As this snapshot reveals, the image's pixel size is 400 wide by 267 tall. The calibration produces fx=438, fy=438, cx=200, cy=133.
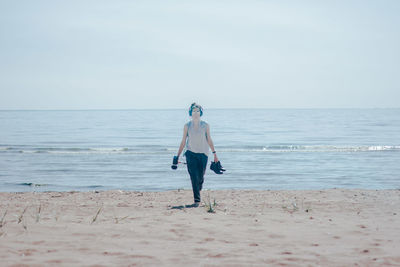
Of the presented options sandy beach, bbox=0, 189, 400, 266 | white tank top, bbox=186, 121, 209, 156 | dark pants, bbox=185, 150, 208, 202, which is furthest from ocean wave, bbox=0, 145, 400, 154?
sandy beach, bbox=0, 189, 400, 266

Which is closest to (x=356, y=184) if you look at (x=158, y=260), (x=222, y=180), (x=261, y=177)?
(x=261, y=177)

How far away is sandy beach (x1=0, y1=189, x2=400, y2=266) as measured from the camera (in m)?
4.45

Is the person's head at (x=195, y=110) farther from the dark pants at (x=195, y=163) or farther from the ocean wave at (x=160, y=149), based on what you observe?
the ocean wave at (x=160, y=149)

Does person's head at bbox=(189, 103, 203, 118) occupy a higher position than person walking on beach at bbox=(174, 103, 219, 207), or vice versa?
person's head at bbox=(189, 103, 203, 118)

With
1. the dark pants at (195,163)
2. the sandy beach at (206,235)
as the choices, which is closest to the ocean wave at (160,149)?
the dark pants at (195,163)

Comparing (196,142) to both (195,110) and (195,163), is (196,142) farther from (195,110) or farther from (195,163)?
(195,110)

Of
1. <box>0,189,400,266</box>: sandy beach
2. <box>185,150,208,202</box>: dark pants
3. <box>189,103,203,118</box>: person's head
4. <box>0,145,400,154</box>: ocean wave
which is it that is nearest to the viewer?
<box>0,189,400,266</box>: sandy beach

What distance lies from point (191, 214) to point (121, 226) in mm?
1521

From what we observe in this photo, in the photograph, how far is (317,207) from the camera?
8164 mm

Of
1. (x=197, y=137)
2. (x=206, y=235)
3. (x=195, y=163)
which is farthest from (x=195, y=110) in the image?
(x=206, y=235)

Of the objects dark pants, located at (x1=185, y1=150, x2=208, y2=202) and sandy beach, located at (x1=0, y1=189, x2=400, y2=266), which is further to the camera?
dark pants, located at (x1=185, y1=150, x2=208, y2=202)

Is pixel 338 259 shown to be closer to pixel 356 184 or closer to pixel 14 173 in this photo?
pixel 356 184

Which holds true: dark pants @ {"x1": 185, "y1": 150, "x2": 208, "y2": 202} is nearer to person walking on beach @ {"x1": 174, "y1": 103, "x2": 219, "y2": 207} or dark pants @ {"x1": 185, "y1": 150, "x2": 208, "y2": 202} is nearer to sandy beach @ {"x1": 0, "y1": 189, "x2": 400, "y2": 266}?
person walking on beach @ {"x1": 174, "y1": 103, "x2": 219, "y2": 207}

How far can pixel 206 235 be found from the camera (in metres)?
5.44
